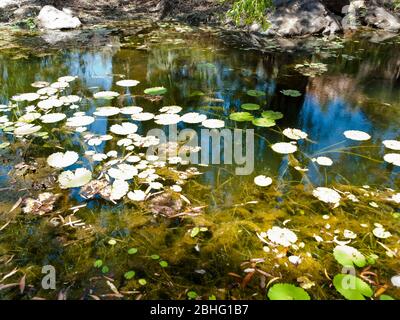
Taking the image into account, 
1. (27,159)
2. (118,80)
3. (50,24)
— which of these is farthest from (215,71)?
(50,24)

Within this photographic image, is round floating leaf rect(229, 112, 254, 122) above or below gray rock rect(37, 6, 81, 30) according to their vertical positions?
below

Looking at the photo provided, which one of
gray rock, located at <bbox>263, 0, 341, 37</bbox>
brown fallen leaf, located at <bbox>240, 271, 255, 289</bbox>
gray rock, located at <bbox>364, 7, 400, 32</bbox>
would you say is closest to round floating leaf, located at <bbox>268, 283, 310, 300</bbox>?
brown fallen leaf, located at <bbox>240, 271, 255, 289</bbox>

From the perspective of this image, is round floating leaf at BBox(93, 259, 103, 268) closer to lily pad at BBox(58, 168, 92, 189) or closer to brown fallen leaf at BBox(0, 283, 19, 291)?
brown fallen leaf at BBox(0, 283, 19, 291)

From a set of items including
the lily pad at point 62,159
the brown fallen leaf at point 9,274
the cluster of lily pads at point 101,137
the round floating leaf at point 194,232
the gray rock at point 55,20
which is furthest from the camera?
the gray rock at point 55,20

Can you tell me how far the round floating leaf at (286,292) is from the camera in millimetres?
1455

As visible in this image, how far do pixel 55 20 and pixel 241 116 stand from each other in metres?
5.98

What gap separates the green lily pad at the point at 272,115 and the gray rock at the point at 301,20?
13.5 ft

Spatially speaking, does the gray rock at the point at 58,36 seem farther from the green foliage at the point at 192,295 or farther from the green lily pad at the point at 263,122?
the green foliage at the point at 192,295

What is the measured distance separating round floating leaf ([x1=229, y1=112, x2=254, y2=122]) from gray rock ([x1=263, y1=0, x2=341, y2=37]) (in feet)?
13.9

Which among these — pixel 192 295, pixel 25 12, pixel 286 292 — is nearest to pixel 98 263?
pixel 192 295

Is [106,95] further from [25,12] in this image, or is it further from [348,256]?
[25,12]

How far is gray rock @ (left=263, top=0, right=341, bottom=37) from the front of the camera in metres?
6.76

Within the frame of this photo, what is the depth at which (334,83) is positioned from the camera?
4.18 m

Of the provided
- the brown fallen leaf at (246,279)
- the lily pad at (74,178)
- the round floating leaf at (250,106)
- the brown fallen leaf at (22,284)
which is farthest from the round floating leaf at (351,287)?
the round floating leaf at (250,106)
